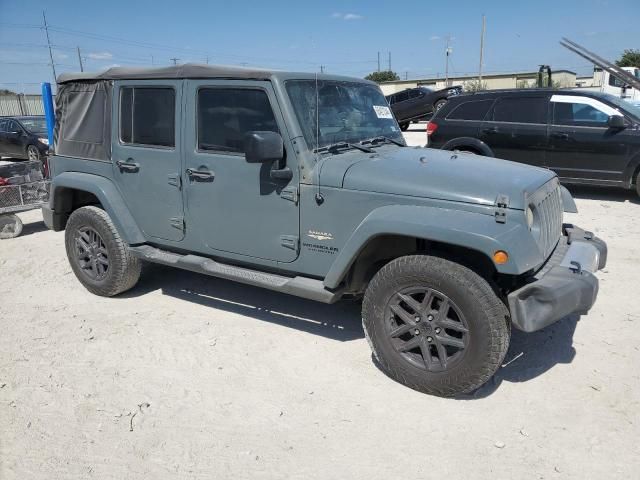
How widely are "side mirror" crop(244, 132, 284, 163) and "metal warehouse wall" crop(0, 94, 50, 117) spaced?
111ft

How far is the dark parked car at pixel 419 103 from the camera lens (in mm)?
19750

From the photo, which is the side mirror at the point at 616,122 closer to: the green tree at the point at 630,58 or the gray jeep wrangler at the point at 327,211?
the gray jeep wrangler at the point at 327,211

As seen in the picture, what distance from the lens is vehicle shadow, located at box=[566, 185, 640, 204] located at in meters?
8.54

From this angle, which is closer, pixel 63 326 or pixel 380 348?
pixel 380 348

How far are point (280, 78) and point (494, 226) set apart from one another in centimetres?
177

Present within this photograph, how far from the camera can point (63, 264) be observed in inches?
234

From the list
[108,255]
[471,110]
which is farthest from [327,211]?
[471,110]

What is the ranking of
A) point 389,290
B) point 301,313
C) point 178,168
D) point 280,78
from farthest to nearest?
point 301,313, point 178,168, point 280,78, point 389,290

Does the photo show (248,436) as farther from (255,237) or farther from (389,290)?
(255,237)

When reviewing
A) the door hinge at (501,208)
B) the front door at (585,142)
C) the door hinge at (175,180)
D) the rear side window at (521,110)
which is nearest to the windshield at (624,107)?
the front door at (585,142)

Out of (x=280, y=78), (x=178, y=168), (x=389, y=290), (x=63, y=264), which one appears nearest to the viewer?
(x=389, y=290)

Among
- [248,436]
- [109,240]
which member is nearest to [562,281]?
[248,436]

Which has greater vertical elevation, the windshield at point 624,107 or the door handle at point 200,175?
the windshield at point 624,107

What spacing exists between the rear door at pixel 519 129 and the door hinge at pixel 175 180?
20.6 feet
